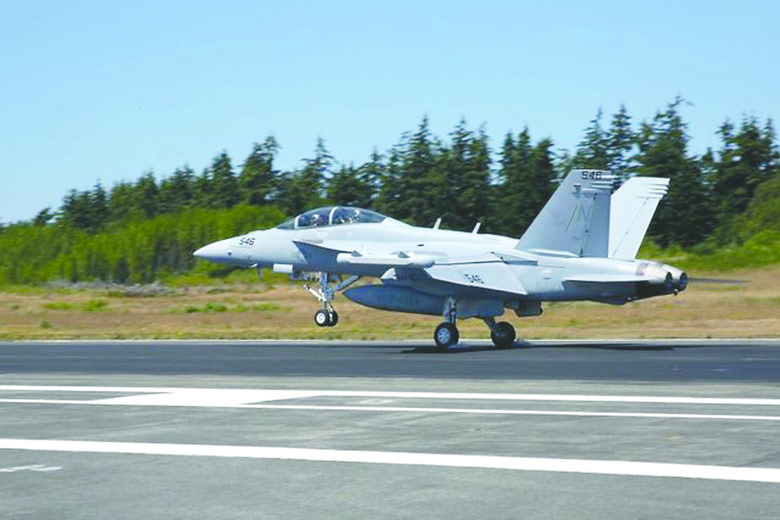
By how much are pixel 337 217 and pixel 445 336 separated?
15.9 feet

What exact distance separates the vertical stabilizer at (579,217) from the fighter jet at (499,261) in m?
0.02

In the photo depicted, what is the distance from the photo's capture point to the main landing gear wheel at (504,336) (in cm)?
2642

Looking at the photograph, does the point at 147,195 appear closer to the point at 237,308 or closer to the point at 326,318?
the point at 237,308

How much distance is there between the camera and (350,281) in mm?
29875

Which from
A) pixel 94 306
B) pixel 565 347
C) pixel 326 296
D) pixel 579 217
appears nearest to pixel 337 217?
pixel 326 296

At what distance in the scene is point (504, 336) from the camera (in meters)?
26.5

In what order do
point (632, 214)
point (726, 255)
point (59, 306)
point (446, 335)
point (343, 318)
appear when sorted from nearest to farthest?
point (446, 335) → point (632, 214) → point (343, 318) → point (59, 306) → point (726, 255)

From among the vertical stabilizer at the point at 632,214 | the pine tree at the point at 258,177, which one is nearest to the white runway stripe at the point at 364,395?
the vertical stabilizer at the point at 632,214

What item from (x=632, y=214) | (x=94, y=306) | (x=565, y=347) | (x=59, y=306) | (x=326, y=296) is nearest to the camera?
(x=565, y=347)

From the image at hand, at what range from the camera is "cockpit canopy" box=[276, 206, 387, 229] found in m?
28.9

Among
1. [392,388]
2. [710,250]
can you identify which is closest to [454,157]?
[710,250]

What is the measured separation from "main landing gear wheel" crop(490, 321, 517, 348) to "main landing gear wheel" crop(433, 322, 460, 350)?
982 mm

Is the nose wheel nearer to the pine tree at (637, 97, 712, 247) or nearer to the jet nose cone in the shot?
the jet nose cone

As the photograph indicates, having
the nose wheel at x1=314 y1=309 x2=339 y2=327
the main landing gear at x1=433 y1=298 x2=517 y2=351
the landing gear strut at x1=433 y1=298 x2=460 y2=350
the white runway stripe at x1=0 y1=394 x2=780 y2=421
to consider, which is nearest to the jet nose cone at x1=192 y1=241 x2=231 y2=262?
the nose wheel at x1=314 y1=309 x2=339 y2=327
